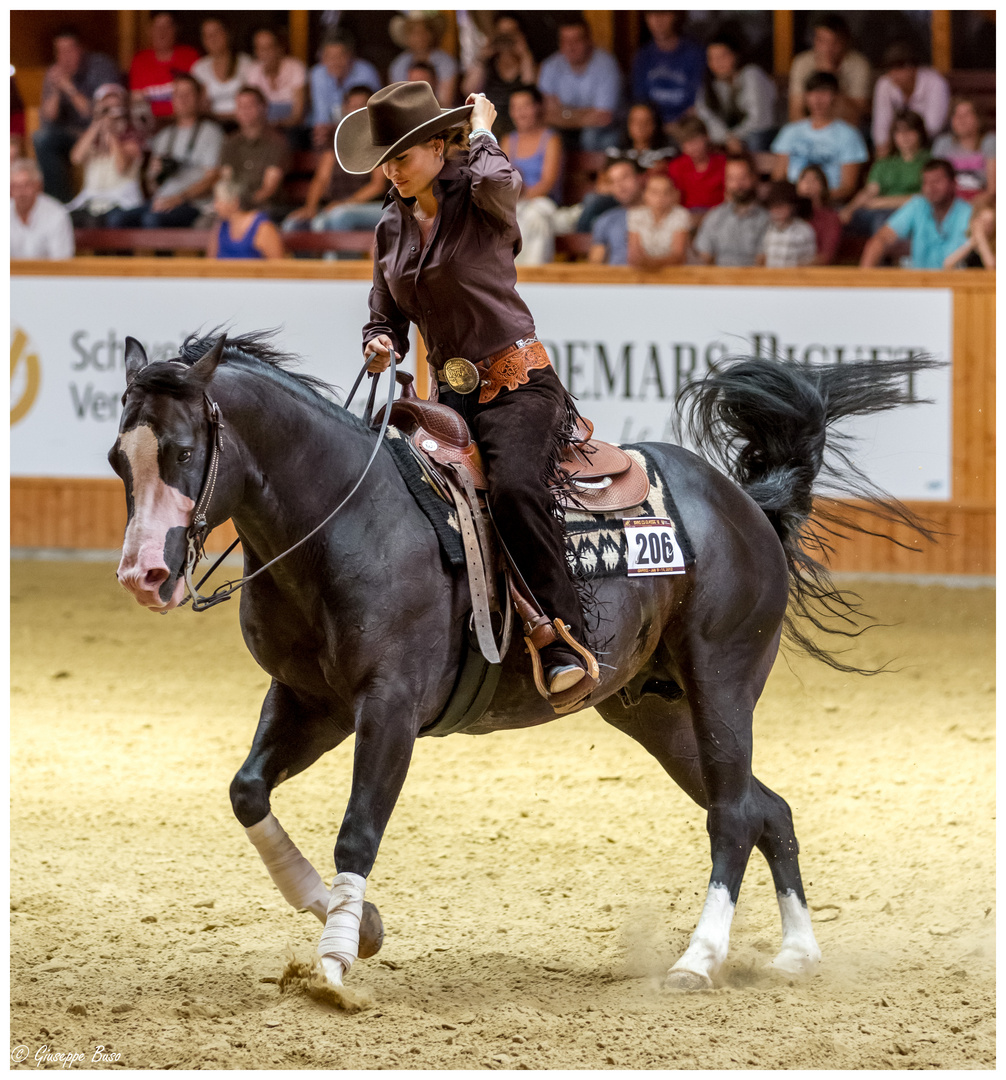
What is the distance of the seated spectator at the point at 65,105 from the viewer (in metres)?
12.9

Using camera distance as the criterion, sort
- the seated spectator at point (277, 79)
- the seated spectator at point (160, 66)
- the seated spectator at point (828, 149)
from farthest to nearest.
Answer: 1. the seated spectator at point (160, 66)
2. the seated spectator at point (277, 79)
3. the seated spectator at point (828, 149)

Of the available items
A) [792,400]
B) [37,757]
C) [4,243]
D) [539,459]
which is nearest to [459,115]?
[539,459]

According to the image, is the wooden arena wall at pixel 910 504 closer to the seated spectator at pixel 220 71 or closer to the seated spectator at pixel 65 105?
the seated spectator at pixel 65 105

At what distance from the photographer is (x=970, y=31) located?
43.2 ft

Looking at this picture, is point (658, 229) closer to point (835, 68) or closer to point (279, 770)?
point (835, 68)

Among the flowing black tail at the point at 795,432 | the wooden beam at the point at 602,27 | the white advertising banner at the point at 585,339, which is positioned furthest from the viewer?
the wooden beam at the point at 602,27

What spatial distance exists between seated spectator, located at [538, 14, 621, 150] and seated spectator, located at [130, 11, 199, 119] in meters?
3.74

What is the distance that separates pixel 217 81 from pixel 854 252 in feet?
21.3

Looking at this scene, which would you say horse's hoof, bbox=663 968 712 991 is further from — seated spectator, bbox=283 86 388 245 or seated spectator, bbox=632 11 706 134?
seated spectator, bbox=632 11 706 134

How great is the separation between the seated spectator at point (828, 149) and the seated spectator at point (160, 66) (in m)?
6.07

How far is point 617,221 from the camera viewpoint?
440 inches

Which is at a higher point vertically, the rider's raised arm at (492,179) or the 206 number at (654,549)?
the rider's raised arm at (492,179)

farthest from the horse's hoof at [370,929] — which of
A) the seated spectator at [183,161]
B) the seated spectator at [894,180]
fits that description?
the seated spectator at [183,161]

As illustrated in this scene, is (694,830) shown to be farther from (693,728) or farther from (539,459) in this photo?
(539,459)
